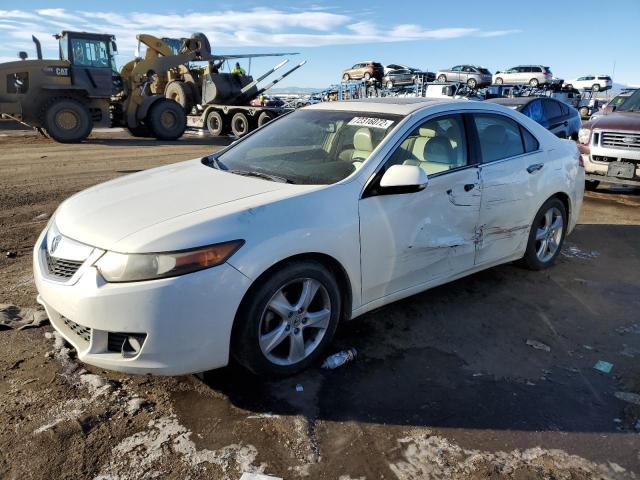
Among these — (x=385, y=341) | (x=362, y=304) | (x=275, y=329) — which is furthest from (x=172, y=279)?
(x=385, y=341)

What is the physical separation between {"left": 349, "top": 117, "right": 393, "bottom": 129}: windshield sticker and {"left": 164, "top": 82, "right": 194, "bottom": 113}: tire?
649 inches

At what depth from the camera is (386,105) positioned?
3980 mm

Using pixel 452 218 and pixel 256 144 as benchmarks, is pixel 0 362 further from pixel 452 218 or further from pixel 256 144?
pixel 452 218

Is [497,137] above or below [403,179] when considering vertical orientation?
above

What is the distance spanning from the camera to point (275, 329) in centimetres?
298

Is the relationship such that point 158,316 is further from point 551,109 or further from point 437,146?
point 551,109

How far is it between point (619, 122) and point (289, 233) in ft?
25.1

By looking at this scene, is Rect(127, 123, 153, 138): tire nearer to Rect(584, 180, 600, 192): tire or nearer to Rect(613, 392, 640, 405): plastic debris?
Rect(584, 180, 600, 192): tire

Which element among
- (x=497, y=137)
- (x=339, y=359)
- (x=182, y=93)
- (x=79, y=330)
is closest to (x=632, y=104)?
(x=497, y=137)

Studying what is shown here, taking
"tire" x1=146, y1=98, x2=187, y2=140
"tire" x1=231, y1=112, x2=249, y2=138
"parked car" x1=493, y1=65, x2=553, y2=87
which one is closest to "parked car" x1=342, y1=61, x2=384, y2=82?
"parked car" x1=493, y1=65, x2=553, y2=87

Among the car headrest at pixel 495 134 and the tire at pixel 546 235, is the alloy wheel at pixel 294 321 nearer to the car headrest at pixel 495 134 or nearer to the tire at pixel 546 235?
the car headrest at pixel 495 134

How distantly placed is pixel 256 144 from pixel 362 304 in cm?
161

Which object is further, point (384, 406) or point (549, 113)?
point (549, 113)

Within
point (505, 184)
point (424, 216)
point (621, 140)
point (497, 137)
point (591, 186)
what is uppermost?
point (497, 137)
